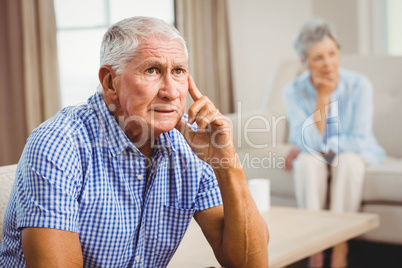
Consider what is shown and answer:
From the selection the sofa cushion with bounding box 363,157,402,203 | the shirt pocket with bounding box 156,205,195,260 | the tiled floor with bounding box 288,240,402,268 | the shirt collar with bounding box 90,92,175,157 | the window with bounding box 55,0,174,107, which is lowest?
the tiled floor with bounding box 288,240,402,268

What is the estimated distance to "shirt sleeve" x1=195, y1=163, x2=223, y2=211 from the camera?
4.47 feet

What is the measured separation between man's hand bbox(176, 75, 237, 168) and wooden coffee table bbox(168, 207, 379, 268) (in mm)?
402

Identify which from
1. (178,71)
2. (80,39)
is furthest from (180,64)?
(80,39)

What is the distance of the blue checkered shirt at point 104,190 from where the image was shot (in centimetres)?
109

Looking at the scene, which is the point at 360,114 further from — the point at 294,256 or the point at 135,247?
the point at 135,247

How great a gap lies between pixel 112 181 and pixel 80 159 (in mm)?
94

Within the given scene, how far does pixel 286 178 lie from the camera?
3.05 meters

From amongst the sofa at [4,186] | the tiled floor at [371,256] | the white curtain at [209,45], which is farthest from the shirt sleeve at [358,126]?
the sofa at [4,186]

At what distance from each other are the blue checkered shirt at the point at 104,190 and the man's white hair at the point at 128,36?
0.11 meters

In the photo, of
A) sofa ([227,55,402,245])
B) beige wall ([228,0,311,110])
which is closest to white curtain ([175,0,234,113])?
beige wall ([228,0,311,110])

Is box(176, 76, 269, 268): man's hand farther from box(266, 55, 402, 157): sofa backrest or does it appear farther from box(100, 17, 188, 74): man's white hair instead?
box(266, 55, 402, 157): sofa backrest

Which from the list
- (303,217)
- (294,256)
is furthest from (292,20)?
(294,256)

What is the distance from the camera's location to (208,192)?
137 cm

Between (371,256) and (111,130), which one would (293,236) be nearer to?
(111,130)
